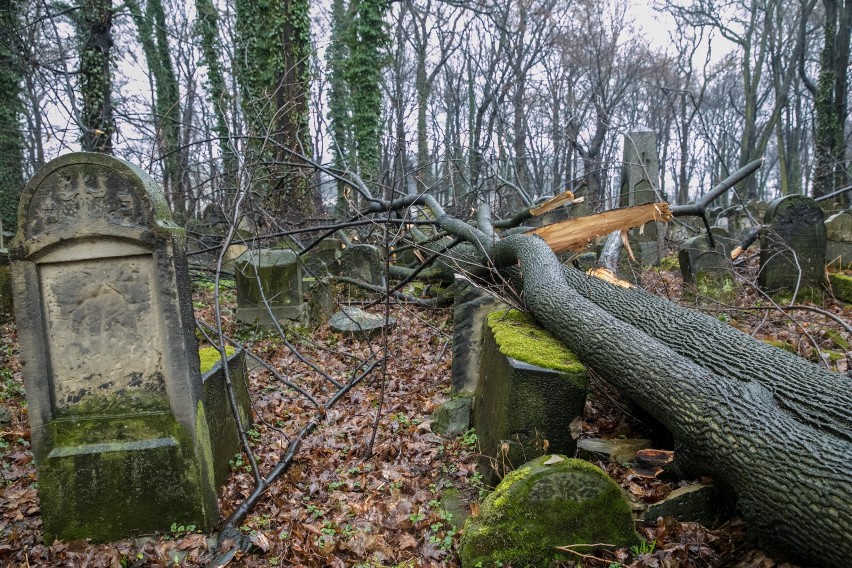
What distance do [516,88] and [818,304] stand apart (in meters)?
14.9

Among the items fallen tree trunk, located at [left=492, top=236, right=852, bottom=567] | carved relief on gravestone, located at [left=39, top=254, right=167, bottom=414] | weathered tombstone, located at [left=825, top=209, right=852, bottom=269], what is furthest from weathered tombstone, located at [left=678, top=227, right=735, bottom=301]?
carved relief on gravestone, located at [left=39, top=254, right=167, bottom=414]

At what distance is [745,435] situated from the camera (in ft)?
8.52

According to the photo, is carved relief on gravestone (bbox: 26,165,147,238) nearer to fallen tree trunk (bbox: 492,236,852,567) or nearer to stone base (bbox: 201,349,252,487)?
stone base (bbox: 201,349,252,487)

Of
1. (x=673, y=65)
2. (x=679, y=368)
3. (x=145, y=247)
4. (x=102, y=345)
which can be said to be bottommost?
(x=679, y=368)

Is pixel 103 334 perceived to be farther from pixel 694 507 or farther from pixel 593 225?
pixel 593 225

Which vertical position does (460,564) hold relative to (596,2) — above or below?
below

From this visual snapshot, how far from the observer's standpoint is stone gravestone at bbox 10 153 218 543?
3146 mm

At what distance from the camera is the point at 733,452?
2.61 metres

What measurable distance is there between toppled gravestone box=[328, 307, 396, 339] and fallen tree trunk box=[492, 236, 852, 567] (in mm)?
3899

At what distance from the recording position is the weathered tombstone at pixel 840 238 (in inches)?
387

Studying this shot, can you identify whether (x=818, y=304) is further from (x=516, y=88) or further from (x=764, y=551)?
(x=516, y=88)

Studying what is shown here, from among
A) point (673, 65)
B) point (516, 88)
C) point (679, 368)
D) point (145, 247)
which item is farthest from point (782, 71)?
point (145, 247)

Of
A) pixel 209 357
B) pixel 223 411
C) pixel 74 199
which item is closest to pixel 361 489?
pixel 223 411

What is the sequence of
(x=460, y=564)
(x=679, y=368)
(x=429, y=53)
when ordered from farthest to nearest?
(x=429, y=53) < (x=679, y=368) < (x=460, y=564)
